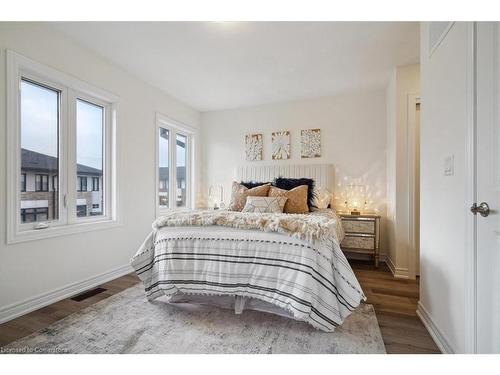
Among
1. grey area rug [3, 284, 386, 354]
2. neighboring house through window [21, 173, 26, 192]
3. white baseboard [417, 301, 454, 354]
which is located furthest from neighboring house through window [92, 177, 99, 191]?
white baseboard [417, 301, 454, 354]

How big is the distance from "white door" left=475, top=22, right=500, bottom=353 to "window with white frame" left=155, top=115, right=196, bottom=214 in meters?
3.50

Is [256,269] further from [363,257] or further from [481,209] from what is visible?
[363,257]

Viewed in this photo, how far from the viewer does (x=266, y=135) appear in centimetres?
423

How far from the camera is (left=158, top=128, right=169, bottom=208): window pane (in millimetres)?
3818

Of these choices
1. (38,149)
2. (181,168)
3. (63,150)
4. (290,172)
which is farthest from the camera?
(181,168)

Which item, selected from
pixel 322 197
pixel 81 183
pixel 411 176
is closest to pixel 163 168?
pixel 81 183

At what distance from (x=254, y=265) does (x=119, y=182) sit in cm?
211

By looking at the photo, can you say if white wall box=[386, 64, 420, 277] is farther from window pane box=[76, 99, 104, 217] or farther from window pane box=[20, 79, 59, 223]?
window pane box=[20, 79, 59, 223]

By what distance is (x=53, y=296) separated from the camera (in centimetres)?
221

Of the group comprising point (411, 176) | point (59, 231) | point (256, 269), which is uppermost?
point (411, 176)

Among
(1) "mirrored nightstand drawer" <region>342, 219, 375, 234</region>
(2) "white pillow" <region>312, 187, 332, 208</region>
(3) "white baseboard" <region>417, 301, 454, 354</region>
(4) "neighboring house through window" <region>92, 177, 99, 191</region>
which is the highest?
(4) "neighboring house through window" <region>92, 177, 99, 191</region>

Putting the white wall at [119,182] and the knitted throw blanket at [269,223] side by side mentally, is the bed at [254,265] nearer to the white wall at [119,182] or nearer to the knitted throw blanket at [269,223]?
the knitted throw blanket at [269,223]

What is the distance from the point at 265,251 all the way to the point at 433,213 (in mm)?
1267

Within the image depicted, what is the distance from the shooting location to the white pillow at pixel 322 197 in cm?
362
